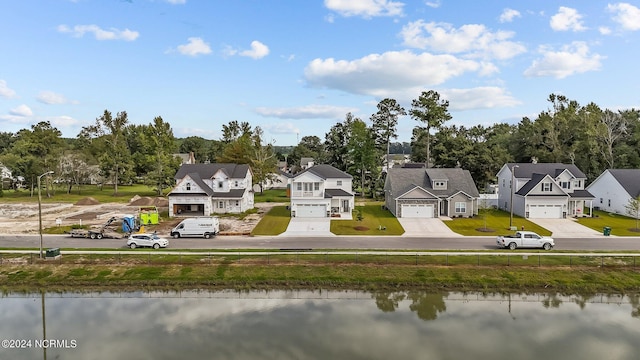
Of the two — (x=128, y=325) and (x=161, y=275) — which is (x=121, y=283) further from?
(x=128, y=325)

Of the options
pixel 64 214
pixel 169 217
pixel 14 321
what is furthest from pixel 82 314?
pixel 64 214

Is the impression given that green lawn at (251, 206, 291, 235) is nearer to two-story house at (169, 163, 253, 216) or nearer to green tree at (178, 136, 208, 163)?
two-story house at (169, 163, 253, 216)

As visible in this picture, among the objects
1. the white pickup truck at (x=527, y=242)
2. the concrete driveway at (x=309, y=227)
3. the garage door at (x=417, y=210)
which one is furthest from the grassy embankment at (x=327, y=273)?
the garage door at (x=417, y=210)

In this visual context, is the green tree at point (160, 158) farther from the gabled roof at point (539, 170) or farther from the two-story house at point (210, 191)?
the gabled roof at point (539, 170)

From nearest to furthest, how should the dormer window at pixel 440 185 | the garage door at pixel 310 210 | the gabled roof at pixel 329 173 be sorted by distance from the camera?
the garage door at pixel 310 210
the dormer window at pixel 440 185
the gabled roof at pixel 329 173

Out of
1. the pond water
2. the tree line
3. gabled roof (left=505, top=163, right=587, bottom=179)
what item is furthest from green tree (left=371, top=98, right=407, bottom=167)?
the pond water

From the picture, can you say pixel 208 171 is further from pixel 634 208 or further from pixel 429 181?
pixel 634 208

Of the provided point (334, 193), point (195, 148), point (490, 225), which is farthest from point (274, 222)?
point (195, 148)
